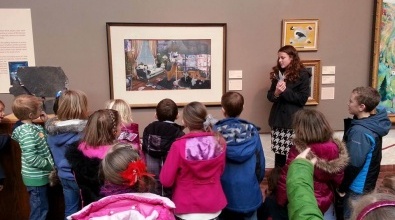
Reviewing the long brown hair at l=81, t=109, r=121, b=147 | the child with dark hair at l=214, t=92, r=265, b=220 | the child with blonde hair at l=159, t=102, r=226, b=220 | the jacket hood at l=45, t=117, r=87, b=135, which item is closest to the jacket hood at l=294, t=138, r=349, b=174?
the child with dark hair at l=214, t=92, r=265, b=220

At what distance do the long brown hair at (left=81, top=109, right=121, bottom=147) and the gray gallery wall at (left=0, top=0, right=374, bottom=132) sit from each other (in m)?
1.61

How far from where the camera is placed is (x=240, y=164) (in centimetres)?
211

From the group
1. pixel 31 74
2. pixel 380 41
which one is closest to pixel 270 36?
pixel 380 41

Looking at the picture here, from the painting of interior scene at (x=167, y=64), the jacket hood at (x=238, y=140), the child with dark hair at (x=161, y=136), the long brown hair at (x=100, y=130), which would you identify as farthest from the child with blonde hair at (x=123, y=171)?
the painting of interior scene at (x=167, y=64)

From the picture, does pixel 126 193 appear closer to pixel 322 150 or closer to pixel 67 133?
pixel 67 133

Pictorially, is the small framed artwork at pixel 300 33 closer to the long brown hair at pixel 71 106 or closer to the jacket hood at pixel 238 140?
the jacket hood at pixel 238 140

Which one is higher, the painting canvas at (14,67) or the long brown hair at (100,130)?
the painting canvas at (14,67)

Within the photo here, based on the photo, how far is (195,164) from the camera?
73.3 inches

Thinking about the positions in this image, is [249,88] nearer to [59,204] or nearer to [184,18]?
[184,18]

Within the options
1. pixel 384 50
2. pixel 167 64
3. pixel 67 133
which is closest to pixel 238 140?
pixel 67 133

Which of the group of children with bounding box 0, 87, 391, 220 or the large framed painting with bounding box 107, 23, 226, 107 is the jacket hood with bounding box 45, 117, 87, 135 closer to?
the group of children with bounding box 0, 87, 391, 220

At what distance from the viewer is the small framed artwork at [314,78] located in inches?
146

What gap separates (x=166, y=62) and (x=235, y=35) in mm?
774

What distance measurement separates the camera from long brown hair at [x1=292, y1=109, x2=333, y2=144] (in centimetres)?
189
